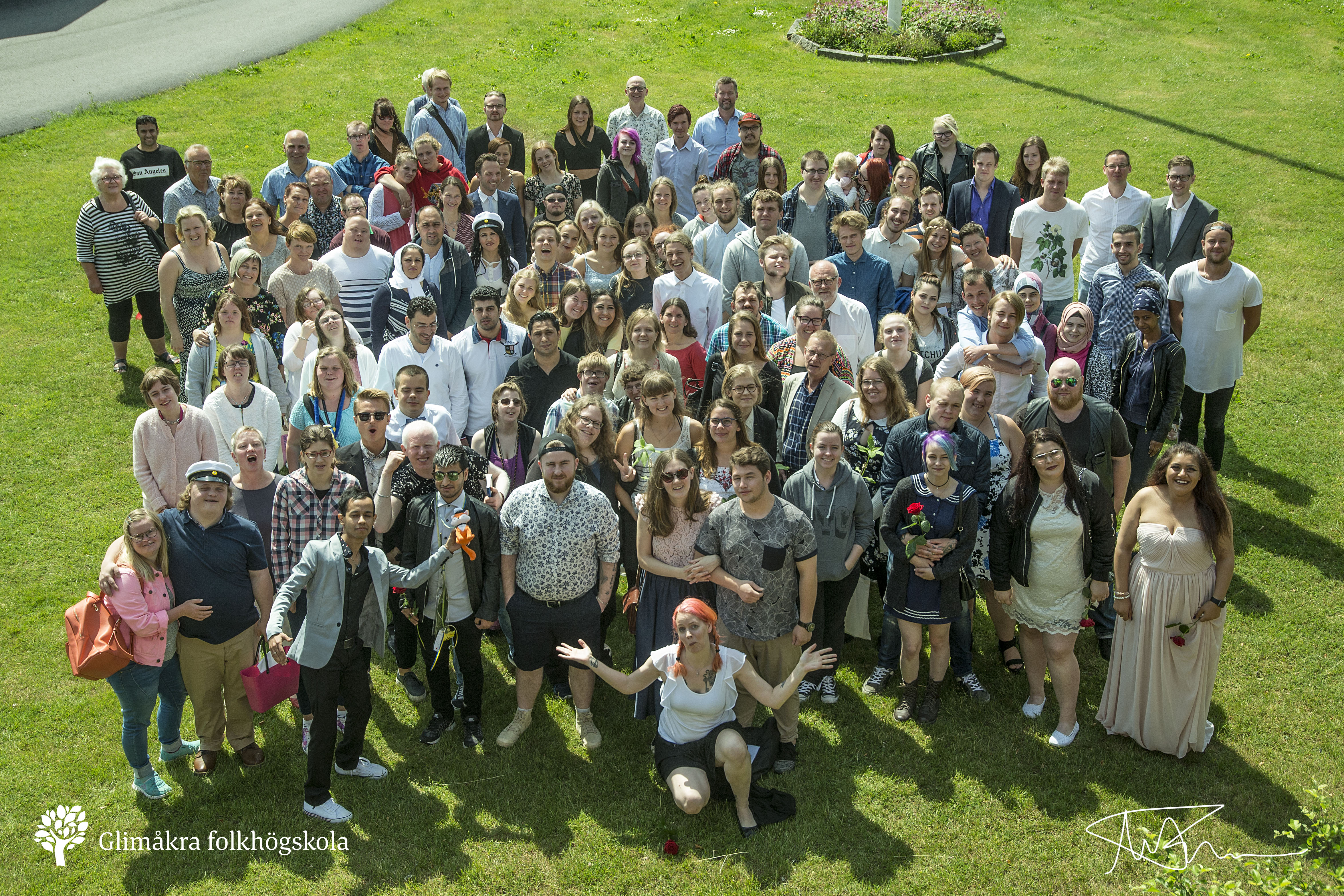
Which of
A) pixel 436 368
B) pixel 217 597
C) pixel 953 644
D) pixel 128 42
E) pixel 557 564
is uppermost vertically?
pixel 128 42

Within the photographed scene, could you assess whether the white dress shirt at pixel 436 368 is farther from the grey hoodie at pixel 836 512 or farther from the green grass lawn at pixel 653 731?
the grey hoodie at pixel 836 512

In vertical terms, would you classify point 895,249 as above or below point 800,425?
above

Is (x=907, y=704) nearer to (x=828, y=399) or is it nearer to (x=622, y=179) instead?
(x=828, y=399)

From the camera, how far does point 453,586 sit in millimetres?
7199

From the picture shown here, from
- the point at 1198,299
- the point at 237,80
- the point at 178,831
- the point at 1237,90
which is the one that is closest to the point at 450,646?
the point at 178,831

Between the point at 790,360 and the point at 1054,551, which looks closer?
the point at 1054,551

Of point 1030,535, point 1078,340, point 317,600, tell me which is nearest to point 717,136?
point 1078,340

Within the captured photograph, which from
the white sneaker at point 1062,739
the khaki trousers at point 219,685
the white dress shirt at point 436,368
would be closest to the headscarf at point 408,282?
the white dress shirt at point 436,368

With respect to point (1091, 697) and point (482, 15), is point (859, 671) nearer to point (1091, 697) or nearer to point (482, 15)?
point (1091, 697)

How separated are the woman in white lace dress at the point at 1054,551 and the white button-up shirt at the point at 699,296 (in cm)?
341

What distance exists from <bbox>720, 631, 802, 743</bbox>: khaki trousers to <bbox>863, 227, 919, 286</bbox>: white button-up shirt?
4.50m

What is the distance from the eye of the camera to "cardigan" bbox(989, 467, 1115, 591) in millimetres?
7074

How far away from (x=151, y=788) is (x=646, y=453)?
3.98 metres

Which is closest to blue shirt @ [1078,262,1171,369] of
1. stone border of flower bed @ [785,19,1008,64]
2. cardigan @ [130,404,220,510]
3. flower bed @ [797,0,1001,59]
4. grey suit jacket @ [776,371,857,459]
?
grey suit jacket @ [776,371,857,459]
